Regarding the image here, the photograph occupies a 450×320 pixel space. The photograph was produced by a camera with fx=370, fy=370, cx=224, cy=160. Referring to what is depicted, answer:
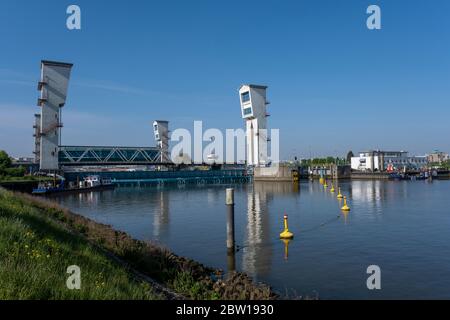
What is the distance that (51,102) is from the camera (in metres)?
84.7

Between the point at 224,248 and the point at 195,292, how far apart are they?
1212 cm

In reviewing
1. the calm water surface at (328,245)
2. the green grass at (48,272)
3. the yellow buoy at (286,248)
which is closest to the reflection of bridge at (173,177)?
the calm water surface at (328,245)

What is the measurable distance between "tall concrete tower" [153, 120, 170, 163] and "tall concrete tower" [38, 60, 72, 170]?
72.2 meters

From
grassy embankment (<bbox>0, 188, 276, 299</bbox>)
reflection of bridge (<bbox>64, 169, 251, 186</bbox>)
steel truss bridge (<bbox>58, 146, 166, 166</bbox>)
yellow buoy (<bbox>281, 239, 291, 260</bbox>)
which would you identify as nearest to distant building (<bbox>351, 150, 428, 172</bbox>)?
reflection of bridge (<bbox>64, 169, 251, 186</bbox>)

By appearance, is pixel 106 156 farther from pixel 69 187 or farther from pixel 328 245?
pixel 328 245

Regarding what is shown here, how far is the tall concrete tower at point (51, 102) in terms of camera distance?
83.6m

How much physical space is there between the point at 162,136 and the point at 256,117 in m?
52.9

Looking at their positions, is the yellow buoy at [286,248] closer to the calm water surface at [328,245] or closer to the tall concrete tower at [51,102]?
the calm water surface at [328,245]

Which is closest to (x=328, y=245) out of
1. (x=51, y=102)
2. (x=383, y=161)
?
(x=51, y=102)

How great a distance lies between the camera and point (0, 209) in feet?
50.8

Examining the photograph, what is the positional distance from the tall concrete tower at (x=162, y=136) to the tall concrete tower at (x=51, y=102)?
7219cm

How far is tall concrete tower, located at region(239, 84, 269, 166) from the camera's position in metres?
127

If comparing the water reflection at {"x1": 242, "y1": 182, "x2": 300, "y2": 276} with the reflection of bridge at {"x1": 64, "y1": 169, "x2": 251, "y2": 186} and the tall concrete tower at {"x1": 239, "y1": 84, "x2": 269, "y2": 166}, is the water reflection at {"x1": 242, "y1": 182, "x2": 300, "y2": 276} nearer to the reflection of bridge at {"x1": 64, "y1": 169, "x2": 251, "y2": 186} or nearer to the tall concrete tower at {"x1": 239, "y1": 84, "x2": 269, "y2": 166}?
the tall concrete tower at {"x1": 239, "y1": 84, "x2": 269, "y2": 166}

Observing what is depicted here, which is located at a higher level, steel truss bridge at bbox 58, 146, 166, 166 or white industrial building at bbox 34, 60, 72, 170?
white industrial building at bbox 34, 60, 72, 170
